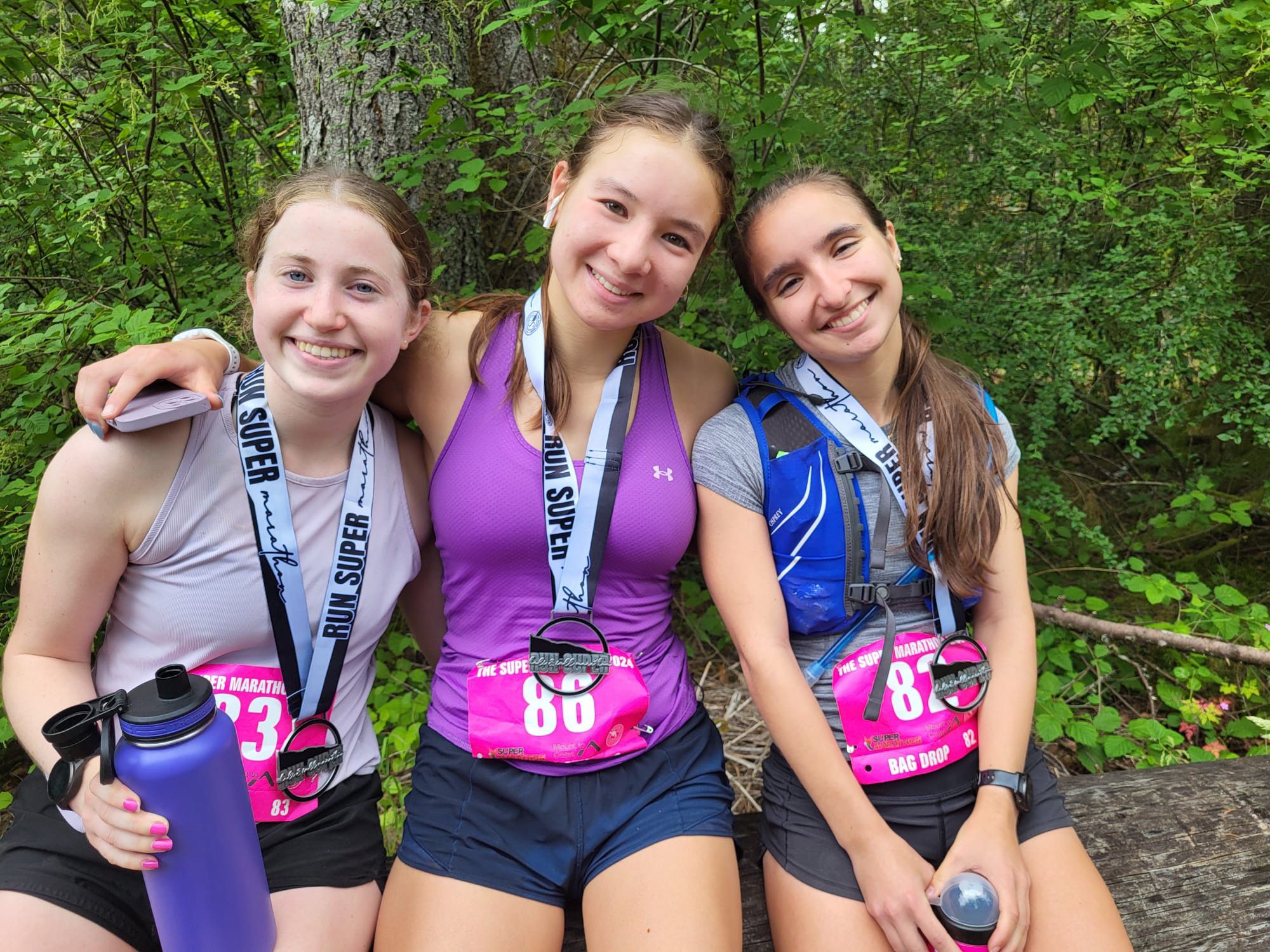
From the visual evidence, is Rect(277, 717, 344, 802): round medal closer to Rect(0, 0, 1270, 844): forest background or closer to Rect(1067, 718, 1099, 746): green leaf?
Rect(0, 0, 1270, 844): forest background

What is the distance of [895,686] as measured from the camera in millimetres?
2123

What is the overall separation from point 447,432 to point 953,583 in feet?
4.80

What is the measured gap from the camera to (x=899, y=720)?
2.11 meters

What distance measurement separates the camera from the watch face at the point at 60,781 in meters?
1.52

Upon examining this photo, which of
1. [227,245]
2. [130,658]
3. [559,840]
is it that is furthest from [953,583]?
[227,245]

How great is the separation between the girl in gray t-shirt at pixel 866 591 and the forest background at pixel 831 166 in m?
0.64

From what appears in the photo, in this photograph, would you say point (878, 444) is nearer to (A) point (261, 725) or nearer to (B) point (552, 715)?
(B) point (552, 715)

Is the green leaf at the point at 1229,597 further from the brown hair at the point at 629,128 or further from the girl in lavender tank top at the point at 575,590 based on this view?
the brown hair at the point at 629,128

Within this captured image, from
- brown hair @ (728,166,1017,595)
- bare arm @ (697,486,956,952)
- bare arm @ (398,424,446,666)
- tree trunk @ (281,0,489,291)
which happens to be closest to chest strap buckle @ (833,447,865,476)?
brown hair @ (728,166,1017,595)

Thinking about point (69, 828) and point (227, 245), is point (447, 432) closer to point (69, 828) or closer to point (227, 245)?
point (69, 828)

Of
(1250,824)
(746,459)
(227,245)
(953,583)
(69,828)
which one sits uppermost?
(227,245)

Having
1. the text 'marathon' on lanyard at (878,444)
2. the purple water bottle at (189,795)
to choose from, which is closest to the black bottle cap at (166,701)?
the purple water bottle at (189,795)

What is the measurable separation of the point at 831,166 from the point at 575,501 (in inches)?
74.0

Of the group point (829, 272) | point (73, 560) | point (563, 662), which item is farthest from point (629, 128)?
point (73, 560)
